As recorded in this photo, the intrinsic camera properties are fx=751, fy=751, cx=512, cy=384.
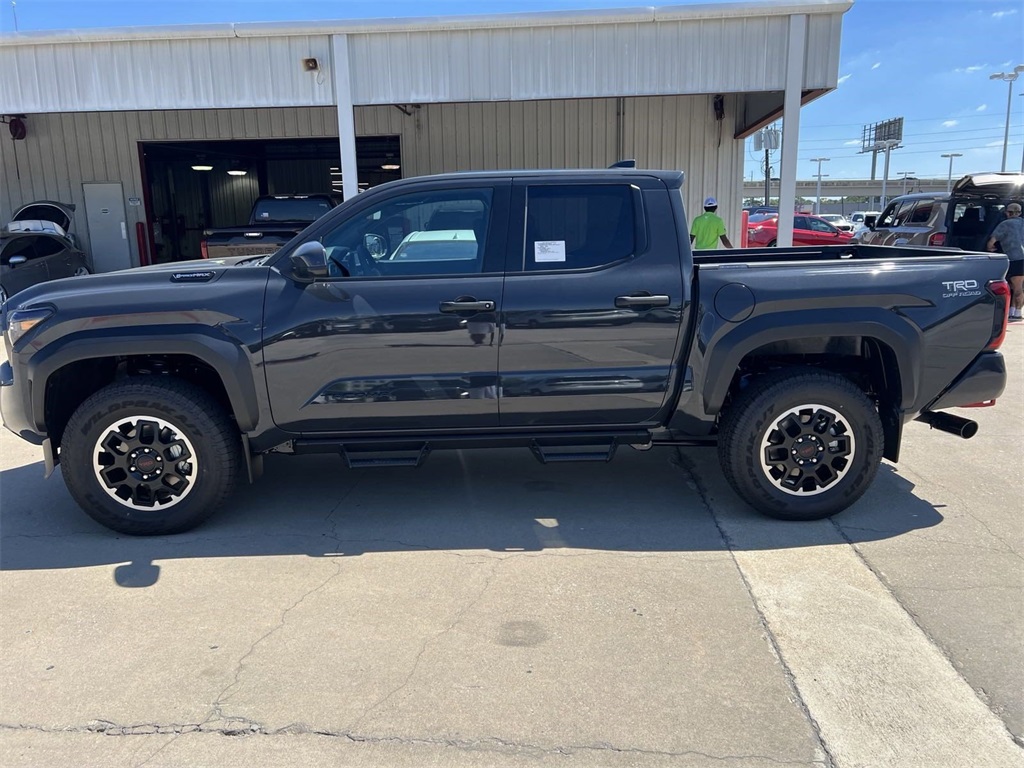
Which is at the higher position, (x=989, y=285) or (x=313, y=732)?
(x=989, y=285)

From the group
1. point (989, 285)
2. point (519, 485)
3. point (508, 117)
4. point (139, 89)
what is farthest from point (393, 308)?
point (508, 117)

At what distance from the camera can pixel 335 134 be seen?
15.3 m

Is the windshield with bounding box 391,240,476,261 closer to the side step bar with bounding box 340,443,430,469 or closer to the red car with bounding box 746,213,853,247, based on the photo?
the side step bar with bounding box 340,443,430,469

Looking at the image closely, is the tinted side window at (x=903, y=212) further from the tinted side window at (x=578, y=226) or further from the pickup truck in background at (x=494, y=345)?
the tinted side window at (x=578, y=226)

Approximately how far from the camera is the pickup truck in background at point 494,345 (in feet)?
12.8

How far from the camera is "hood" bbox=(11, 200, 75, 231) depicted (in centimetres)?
1523

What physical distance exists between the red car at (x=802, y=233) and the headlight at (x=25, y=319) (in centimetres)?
2032

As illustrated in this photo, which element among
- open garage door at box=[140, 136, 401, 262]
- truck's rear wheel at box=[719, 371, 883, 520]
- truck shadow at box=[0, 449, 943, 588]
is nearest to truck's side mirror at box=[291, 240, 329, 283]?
truck shadow at box=[0, 449, 943, 588]

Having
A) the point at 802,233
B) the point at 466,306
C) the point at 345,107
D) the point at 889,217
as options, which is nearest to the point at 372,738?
the point at 466,306

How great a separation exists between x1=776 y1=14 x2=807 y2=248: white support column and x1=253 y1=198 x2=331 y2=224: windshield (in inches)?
273

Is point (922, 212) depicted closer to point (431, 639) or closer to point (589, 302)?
point (589, 302)

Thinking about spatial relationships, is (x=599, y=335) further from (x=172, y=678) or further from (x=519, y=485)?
(x=172, y=678)

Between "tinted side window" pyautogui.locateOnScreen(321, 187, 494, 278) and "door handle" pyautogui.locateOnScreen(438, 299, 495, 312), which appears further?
"tinted side window" pyautogui.locateOnScreen(321, 187, 494, 278)

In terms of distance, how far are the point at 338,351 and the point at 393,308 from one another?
37cm
